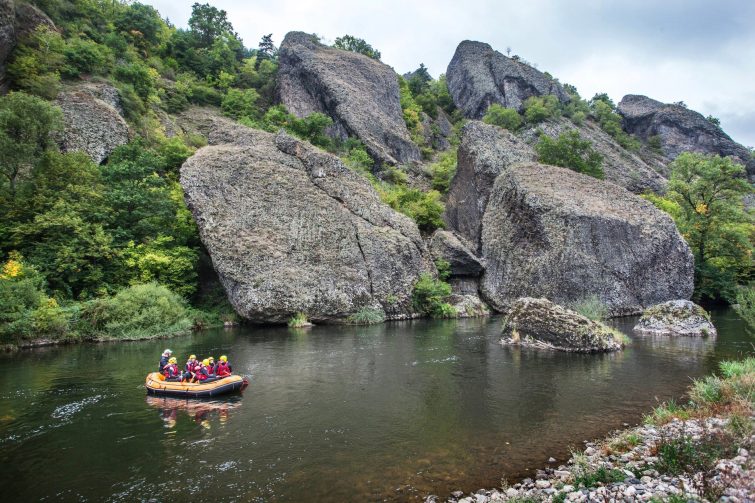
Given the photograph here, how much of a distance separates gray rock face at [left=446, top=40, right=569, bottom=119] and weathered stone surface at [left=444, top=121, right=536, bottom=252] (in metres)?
34.6

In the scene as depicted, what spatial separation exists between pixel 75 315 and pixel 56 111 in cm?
1695

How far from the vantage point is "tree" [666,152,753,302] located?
46312 mm

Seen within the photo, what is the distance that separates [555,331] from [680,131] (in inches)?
Answer: 3665

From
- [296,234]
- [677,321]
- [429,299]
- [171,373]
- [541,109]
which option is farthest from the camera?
[541,109]

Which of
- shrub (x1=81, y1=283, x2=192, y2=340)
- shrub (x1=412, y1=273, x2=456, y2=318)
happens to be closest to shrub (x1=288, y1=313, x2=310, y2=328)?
shrub (x1=81, y1=283, x2=192, y2=340)

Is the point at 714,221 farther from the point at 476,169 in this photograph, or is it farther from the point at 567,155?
the point at 476,169

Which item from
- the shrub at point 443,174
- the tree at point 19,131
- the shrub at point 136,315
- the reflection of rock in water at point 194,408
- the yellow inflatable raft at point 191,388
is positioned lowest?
the reflection of rock in water at point 194,408

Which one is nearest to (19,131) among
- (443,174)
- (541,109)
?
(443,174)

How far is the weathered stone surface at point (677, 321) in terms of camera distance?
27225 millimetres

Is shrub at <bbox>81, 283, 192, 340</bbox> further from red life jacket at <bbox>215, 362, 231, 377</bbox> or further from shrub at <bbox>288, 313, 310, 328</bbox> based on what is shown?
red life jacket at <bbox>215, 362, 231, 377</bbox>

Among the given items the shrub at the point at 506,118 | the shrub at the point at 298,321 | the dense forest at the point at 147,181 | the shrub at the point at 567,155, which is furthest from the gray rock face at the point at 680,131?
the shrub at the point at 298,321

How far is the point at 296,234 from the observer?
37.2 metres

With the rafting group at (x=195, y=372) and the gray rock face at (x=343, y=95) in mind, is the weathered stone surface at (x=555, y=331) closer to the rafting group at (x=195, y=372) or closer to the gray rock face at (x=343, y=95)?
the rafting group at (x=195, y=372)

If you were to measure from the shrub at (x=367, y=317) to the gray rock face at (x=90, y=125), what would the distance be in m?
29.6
